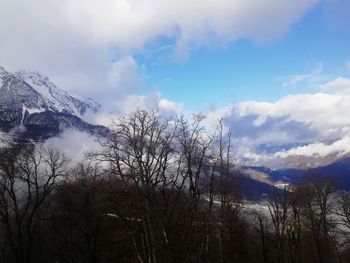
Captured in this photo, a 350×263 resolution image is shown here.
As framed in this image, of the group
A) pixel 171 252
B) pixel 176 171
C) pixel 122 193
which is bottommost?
pixel 171 252

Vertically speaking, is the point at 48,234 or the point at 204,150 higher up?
the point at 204,150

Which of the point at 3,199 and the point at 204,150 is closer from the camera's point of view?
the point at 204,150

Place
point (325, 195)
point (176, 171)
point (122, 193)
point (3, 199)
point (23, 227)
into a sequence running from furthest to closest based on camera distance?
point (325, 195) < point (23, 227) < point (3, 199) < point (176, 171) < point (122, 193)

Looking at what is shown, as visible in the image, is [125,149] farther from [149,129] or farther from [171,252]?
[171,252]

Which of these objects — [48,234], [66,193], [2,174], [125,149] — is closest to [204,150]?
[125,149]

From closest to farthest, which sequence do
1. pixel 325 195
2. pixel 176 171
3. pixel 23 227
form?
pixel 176 171 → pixel 23 227 → pixel 325 195

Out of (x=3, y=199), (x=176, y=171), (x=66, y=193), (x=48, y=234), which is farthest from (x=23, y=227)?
(x=176, y=171)

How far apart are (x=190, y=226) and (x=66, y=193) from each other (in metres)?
24.0

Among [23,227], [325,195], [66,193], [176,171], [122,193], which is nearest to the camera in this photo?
[122,193]

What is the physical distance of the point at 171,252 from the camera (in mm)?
31031

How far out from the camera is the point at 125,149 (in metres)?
30.4

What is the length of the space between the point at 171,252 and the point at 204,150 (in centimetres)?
679

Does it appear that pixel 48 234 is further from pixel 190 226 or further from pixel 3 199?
pixel 190 226

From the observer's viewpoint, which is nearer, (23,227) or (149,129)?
(149,129)
